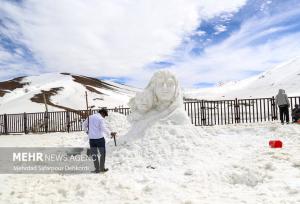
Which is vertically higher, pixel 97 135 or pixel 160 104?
pixel 160 104

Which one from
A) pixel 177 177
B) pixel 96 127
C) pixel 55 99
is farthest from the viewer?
pixel 55 99

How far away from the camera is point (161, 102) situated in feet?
30.1

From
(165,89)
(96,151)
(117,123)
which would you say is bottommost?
(96,151)

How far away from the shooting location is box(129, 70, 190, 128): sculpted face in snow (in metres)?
8.86

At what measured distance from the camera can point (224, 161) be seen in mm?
6941

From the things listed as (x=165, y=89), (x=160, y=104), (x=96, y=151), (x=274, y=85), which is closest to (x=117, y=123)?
(x=160, y=104)

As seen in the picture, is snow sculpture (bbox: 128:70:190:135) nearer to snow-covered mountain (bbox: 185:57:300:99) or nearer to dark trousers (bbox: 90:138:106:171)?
dark trousers (bbox: 90:138:106:171)

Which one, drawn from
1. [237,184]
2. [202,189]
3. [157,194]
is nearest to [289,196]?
[237,184]

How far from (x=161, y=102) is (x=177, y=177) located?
3.48 m

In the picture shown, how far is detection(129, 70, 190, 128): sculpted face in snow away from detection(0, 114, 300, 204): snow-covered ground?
52 centimetres

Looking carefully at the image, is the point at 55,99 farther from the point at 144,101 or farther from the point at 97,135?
the point at 97,135

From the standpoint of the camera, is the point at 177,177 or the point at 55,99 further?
the point at 55,99

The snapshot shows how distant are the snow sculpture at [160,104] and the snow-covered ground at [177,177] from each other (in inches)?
19.0

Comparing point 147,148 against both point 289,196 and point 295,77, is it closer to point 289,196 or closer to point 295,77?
point 289,196
